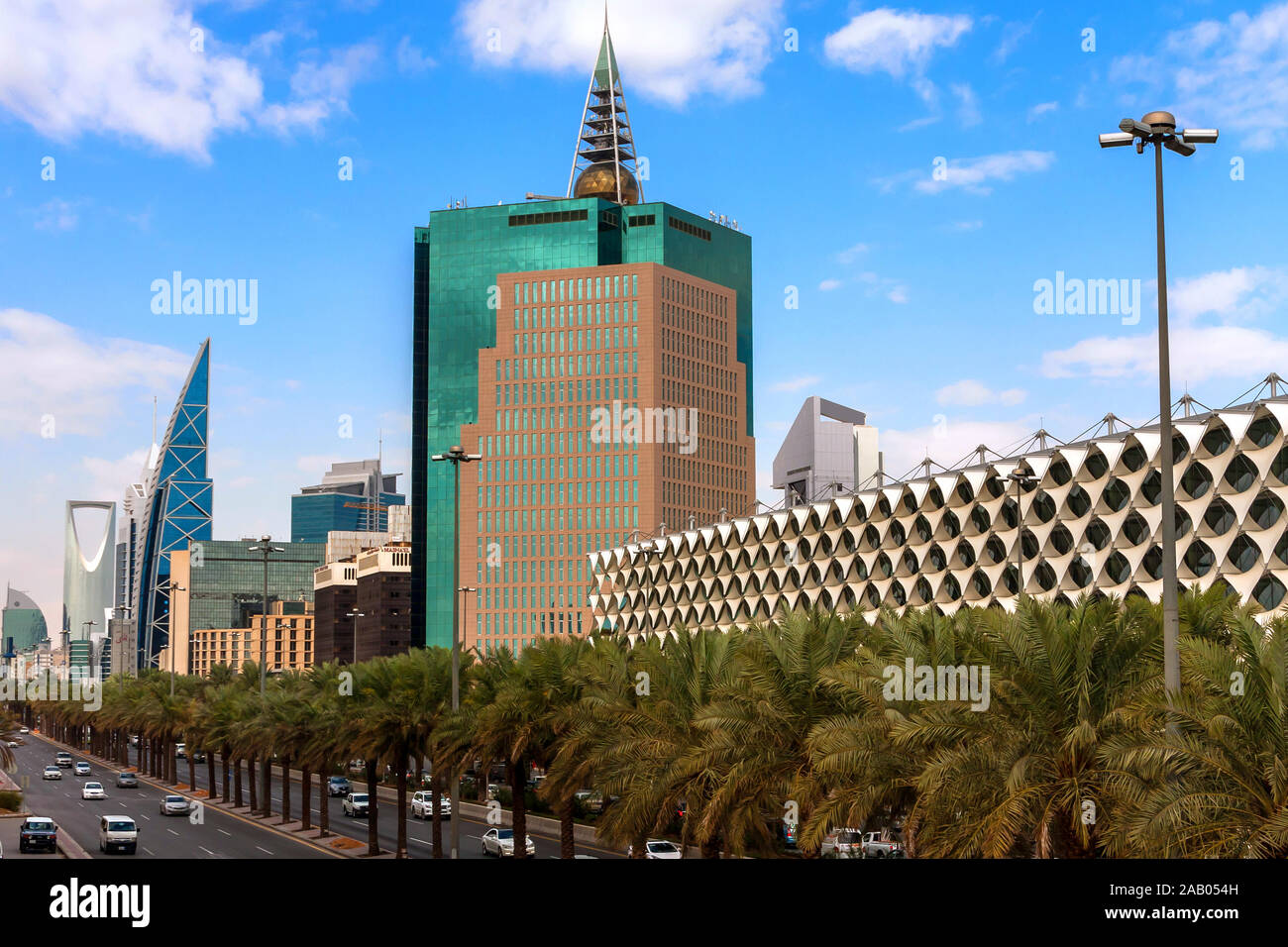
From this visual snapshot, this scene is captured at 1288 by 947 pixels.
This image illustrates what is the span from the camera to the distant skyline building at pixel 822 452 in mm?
154375

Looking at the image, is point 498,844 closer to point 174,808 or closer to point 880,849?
point 880,849

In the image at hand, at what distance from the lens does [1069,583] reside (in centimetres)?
8112

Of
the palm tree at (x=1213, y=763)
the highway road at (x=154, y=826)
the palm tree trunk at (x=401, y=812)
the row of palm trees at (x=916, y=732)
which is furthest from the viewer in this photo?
the highway road at (x=154, y=826)

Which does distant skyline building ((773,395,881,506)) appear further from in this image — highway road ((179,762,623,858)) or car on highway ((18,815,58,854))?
car on highway ((18,815,58,854))

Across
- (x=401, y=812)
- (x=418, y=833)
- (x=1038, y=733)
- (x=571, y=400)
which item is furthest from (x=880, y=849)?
(x=571, y=400)

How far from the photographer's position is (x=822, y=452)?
155875mm

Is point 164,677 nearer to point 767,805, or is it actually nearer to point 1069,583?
point 1069,583

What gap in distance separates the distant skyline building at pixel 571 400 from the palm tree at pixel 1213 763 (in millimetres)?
153054

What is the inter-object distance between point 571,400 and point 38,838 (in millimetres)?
133407

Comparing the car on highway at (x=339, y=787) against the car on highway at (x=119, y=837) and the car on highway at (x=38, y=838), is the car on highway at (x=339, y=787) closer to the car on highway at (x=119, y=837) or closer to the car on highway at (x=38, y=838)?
the car on highway at (x=119, y=837)

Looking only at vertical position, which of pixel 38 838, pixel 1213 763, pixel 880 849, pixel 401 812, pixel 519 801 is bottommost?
pixel 880 849

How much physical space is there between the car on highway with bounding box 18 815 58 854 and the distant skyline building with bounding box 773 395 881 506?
108159 millimetres

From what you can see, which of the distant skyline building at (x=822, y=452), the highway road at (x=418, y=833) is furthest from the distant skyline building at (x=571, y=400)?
the highway road at (x=418, y=833)
